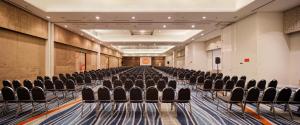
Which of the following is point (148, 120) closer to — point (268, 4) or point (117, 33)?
point (268, 4)

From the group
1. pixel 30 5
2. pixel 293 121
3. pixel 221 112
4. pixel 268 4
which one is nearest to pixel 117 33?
pixel 30 5

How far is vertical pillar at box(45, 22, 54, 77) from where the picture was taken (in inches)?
486

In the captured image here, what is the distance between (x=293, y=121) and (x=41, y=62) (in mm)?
13078

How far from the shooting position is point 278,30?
10.1 meters

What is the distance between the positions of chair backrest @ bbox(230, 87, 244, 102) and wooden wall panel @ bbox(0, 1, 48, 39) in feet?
32.6

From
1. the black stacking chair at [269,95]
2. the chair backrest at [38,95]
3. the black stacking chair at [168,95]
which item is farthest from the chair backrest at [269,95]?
the chair backrest at [38,95]

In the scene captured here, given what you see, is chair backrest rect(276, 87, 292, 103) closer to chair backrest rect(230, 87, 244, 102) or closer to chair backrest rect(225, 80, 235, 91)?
chair backrest rect(230, 87, 244, 102)

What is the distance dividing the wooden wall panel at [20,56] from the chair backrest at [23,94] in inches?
190

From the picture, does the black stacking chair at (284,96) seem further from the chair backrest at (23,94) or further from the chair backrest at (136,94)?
the chair backrest at (23,94)

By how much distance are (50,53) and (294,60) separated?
591 inches

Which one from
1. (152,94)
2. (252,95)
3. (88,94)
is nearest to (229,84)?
(252,95)

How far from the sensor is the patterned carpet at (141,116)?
448 cm

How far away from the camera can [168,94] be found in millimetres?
5133

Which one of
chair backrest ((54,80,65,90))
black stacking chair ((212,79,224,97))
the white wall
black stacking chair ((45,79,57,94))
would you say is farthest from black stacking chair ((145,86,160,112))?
the white wall
